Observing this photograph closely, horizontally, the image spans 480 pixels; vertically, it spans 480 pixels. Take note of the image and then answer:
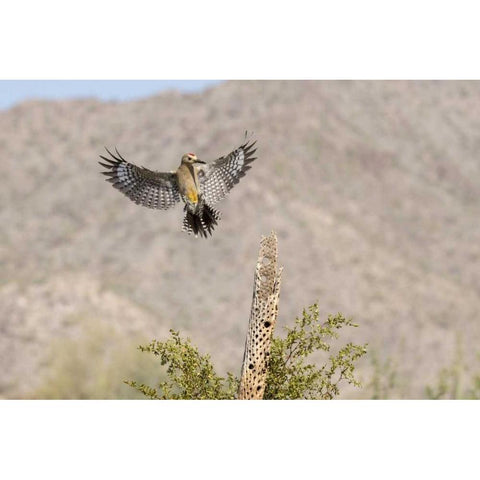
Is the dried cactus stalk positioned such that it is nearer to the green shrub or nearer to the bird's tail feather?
the green shrub

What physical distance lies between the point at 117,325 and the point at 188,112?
6.08m

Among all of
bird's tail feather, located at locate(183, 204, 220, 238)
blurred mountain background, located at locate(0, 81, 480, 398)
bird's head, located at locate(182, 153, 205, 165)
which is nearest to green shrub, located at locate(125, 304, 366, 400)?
bird's tail feather, located at locate(183, 204, 220, 238)

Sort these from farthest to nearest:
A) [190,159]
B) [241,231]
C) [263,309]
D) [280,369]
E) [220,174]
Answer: [241,231]
[220,174]
[190,159]
[280,369]
[263,309]

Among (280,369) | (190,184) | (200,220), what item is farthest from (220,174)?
(280,369)

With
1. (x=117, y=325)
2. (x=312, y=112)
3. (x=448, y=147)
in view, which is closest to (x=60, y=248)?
(x=117, y=325)

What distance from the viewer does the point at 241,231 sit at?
17734 millimetres

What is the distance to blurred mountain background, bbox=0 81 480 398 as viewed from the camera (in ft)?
51.9

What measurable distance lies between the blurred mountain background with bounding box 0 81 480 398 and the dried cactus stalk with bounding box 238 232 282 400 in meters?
8.23

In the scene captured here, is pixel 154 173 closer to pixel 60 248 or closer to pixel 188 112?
pixel 60 248

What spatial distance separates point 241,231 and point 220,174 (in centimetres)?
1170

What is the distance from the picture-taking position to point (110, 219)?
18.3 meters

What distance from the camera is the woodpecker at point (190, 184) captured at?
598 centimetres

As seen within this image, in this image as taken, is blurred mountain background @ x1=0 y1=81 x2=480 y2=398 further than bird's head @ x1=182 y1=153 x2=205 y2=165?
Yes

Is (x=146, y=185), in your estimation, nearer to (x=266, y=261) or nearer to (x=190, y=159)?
(x=190, y=159)
